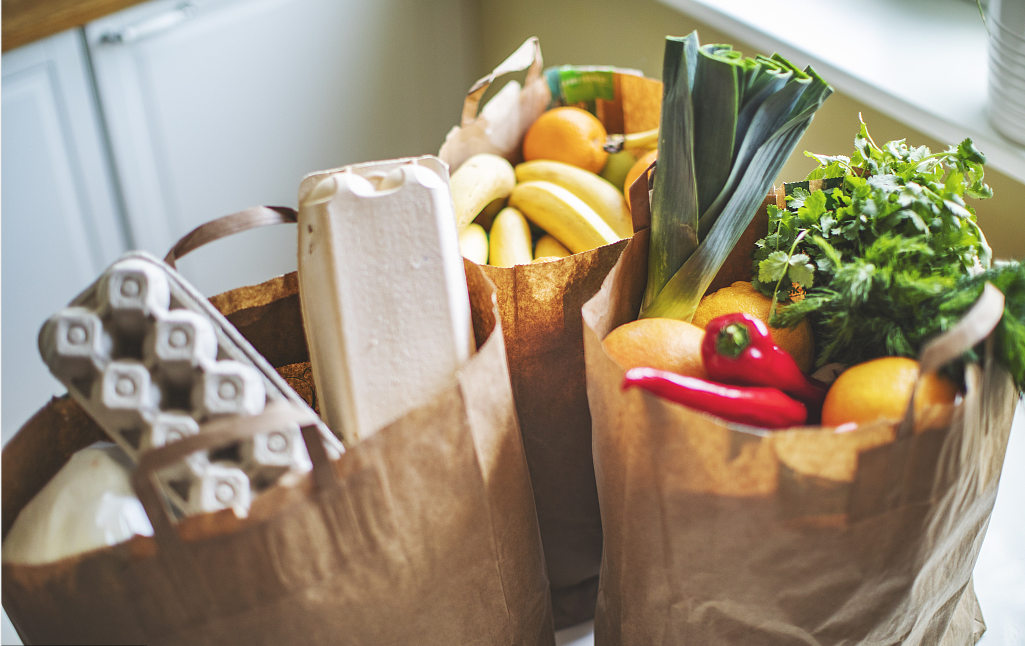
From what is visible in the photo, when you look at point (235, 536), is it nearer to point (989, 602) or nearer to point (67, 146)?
point (989, 602)

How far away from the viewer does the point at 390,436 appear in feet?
1.53

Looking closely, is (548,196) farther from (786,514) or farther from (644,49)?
(644,49)

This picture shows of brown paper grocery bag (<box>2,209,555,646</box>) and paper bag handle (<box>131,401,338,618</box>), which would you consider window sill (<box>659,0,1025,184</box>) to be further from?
paper bag handle (<box>131,401,338,618</box>)

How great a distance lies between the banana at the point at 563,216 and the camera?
79cm

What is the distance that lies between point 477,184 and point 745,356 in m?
0.43

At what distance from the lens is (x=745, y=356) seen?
525 millimetres

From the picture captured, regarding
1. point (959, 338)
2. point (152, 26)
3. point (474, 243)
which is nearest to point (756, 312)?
point (959, 338)

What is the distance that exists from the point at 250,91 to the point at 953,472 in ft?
3.98

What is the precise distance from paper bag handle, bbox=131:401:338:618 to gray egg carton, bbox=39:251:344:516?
0.11ft

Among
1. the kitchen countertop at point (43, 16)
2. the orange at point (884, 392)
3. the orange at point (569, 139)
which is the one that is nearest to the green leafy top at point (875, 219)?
the orange at point (884, 392)

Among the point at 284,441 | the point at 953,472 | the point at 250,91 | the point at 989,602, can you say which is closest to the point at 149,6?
the point at 250,91

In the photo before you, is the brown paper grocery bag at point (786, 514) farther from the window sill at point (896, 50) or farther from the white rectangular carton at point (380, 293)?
the window sill at point (896, 50)

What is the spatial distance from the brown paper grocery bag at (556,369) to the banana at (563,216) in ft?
0.40

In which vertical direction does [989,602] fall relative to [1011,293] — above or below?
below
